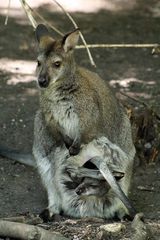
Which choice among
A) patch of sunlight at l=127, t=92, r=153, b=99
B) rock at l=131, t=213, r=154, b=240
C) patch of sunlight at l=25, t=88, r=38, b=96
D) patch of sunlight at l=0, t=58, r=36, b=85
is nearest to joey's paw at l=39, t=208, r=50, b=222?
rock at l=131, t=213, r=154, b=240

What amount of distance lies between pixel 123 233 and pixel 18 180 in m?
1.97

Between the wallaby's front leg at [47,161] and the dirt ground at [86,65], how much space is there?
190 mm

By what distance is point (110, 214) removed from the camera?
273 inches

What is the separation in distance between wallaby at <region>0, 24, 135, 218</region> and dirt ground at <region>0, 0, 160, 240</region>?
1.03ft

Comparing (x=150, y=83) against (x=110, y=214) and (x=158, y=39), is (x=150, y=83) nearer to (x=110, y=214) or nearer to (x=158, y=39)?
(x=158, y=39)

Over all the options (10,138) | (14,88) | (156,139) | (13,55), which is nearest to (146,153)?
(156,139)

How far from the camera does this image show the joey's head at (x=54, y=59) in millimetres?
6742

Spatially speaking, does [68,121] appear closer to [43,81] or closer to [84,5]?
[43,81]

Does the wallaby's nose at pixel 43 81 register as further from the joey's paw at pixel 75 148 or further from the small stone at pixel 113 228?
the small stone at pixel 113 228

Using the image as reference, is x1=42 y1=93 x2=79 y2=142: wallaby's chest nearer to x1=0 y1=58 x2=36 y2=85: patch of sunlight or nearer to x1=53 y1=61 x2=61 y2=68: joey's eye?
x1=53 y1=61 x2=61 y2=68: joey's eye

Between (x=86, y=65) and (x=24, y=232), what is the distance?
4628mm

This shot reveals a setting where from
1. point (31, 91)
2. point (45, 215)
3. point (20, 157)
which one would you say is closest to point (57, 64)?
point (45, 215)

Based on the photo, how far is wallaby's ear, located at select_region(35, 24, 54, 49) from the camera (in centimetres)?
687

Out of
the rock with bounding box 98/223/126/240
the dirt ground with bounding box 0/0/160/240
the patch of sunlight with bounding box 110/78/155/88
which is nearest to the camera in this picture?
the rock with bounding box 98/223/126/240
